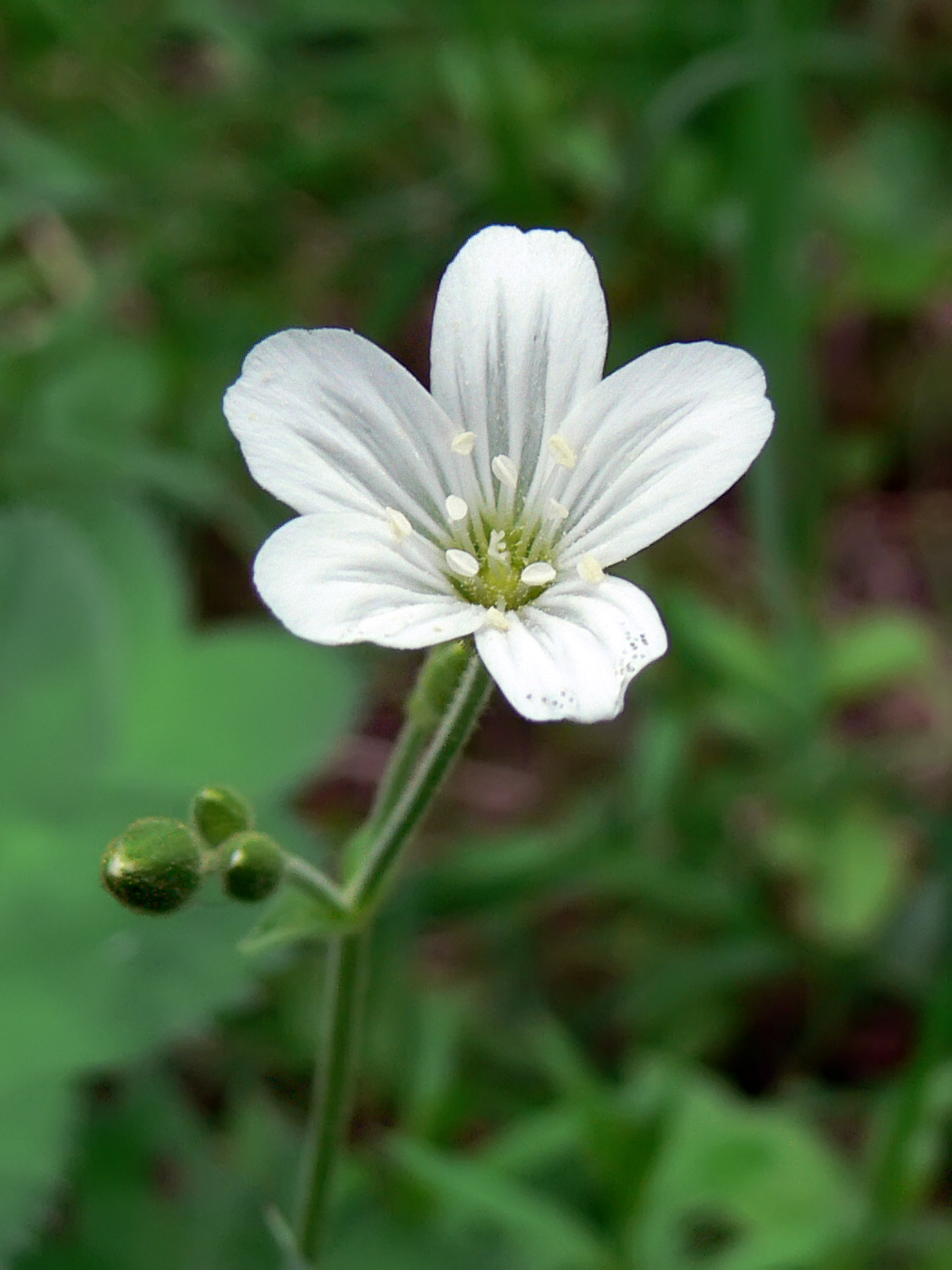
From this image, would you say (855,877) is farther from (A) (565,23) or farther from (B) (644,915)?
(A) (565,23)

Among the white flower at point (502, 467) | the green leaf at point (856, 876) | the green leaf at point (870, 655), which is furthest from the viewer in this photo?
the green leaf at point (870, 655)

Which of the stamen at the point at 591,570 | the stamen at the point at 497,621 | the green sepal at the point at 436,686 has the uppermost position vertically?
the stamen at the point at 591,570

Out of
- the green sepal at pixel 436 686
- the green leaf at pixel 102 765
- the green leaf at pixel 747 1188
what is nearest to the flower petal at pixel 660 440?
the green sepal at pixel 436 686

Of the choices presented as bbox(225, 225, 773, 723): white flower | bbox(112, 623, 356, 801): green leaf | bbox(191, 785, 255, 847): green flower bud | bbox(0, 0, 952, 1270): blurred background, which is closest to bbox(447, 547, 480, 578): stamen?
bbox(225, 225, 773, 723): white flower

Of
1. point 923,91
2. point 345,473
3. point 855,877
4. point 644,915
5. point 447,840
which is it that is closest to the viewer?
point 345,473

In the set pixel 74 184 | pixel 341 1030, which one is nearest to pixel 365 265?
pixel 74 184

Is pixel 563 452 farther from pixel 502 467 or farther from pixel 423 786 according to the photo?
pixel 423 786

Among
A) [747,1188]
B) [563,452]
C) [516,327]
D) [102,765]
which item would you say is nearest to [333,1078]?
[563,452]

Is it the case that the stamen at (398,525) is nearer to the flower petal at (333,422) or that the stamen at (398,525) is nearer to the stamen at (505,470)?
the flower petal at (333,422)
